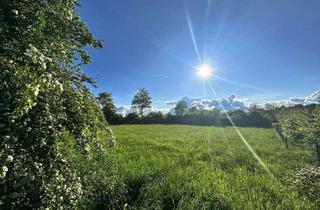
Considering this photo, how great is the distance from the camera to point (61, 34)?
397cm

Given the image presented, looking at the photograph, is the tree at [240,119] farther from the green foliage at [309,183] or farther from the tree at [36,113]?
the tree at [36,113]

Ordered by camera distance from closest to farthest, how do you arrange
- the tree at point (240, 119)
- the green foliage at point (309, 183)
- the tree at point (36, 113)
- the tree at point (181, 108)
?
the tree at point (36, 113) → the green foliage at point (309, 183) → the tree at point (240, 119) → the tree at point (181, 108)

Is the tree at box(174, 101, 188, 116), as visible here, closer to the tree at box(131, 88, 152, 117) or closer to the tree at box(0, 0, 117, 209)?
the tree at box(131, 88, 152, 117)

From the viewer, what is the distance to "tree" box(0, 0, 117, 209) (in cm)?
248

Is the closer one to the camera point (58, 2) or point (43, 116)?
point (43, 116)

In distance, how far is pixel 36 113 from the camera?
111 inches

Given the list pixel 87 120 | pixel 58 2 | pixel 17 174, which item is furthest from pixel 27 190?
pixel 58 2

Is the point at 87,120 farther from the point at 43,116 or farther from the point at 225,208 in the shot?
the point at 225,208

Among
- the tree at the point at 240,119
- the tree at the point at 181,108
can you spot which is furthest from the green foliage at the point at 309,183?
the tree at the point at 181,108

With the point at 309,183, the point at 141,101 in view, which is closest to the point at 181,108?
the point at 141,101

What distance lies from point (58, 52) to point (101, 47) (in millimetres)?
1054

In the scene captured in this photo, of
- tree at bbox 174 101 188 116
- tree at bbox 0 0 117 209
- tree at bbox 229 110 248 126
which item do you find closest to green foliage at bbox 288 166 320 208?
tree at bbox 0 0 117 209

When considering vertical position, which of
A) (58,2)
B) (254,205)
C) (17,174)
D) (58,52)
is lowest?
(254,205)

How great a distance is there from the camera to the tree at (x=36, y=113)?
2479mm
